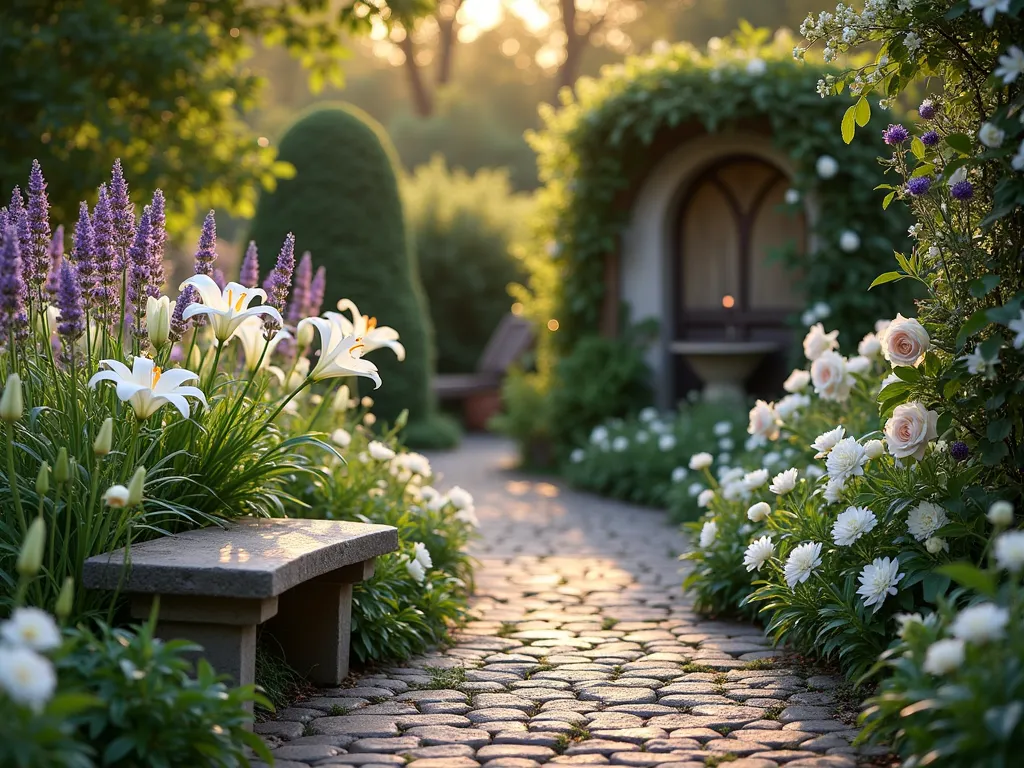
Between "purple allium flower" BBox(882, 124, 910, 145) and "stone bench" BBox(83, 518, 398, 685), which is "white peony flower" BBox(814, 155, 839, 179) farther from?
"stone bench" BBox(83, 518, 398, 685)

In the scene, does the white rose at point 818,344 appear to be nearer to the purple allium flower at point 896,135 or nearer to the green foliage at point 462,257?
the purple allium flower at point 896,135

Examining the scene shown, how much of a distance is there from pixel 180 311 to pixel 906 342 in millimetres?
2340

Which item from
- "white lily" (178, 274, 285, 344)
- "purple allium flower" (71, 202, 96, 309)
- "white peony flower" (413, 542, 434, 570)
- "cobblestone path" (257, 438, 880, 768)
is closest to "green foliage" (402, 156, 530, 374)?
"cobblestone path" (257, 438, 880, 768)

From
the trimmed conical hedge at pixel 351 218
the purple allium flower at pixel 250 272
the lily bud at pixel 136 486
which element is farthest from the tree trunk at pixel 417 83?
the lily bud at pixel 136 486

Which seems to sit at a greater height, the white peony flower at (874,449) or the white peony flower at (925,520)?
the white peony flower at (874,449)

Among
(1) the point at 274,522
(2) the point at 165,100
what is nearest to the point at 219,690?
(1) the point at 274,522

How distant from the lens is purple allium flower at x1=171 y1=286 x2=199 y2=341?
3.68 metres

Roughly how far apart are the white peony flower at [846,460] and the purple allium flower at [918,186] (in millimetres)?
866

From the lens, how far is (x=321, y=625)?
3.88 m

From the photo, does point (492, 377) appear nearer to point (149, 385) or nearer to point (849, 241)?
point (849, 241)

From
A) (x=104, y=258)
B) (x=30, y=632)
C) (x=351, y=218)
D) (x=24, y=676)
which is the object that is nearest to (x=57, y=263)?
(x=104, y=258)

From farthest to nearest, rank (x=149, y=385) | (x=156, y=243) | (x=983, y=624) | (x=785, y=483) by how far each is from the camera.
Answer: (x=785, y=483), (x=156, y=243), (x=149, y=385), (x=983, y=624)

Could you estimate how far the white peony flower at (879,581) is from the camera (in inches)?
135

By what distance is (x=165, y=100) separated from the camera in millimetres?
7746
